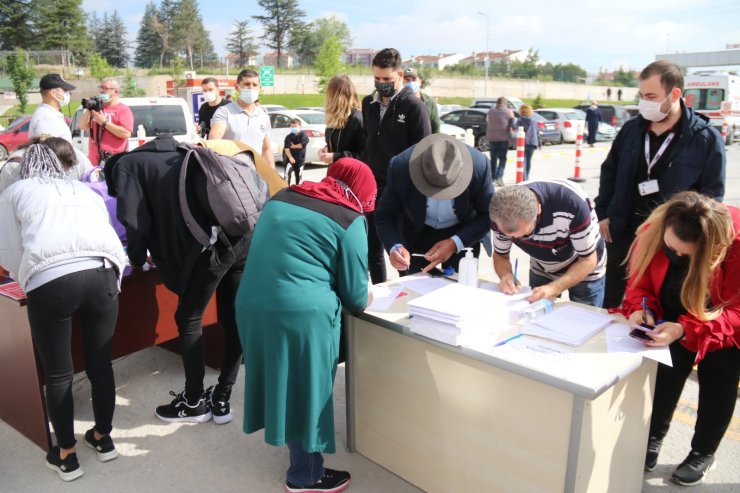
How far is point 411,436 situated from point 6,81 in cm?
3803

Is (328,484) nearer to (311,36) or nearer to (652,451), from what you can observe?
→ (652,451)

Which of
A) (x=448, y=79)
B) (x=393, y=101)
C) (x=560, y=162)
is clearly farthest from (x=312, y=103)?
(x=393, y=101)

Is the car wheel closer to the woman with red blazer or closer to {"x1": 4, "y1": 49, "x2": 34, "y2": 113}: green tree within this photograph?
the woman with red blazer

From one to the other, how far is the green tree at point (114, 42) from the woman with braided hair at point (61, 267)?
7928 cm

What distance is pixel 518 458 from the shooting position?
2.17 m

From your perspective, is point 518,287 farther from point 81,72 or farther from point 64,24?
point 64,24

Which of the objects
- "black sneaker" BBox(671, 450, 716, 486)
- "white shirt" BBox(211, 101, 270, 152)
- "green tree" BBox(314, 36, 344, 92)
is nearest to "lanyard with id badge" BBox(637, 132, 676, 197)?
"black sneaker" BBox(671, 450, 716, 486)

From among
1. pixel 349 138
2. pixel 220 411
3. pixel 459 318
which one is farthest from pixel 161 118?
pixel 459 318

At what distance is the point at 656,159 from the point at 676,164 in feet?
0.38

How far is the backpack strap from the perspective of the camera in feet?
9.21

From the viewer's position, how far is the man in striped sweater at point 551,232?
96.8 inches

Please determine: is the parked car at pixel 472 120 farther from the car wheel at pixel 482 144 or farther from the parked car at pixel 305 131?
the parked car at pixel 305 131

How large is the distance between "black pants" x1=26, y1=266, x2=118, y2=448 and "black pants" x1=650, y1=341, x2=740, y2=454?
2.50 metres

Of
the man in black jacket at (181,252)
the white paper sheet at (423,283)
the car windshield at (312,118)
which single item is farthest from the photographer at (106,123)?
the car windshield at (312,118)
